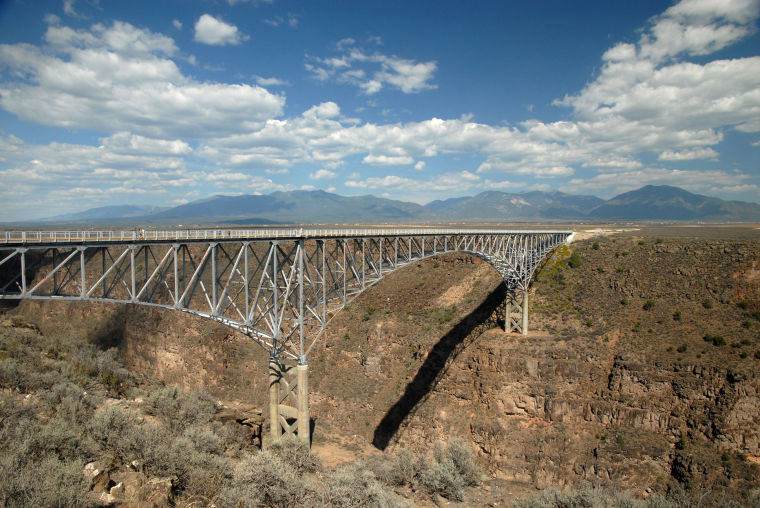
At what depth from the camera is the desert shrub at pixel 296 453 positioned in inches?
818

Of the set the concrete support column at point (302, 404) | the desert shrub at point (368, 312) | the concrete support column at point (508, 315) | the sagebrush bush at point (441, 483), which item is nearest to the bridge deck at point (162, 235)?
the concrete support column at point (302, 404)

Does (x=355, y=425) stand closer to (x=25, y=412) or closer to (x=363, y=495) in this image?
(x=363, y=495)

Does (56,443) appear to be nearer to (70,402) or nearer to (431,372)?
(70,402)

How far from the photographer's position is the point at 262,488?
1427 cm

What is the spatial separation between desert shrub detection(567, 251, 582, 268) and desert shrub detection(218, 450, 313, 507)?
1662 inches

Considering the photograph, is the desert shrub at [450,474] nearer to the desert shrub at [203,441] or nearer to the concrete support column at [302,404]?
the concrete support column at [302,404]

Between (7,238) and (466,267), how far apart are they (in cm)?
4577

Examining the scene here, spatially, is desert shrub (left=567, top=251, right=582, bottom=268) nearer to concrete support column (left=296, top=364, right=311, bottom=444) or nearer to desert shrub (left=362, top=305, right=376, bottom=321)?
desert shrub (left=362, top=305, right=376, bottom=321)

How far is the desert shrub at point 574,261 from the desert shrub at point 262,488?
42209 mm

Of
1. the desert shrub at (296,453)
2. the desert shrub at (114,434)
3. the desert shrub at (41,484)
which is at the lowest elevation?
the desert shrub at (296,453)

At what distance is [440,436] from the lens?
124 feet

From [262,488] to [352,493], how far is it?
11.1 ft

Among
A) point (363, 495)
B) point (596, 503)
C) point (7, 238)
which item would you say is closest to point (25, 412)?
point (7, 238)

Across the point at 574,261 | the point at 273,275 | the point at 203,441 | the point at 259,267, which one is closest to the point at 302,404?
the point at 203,441
